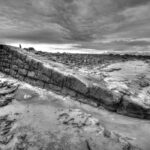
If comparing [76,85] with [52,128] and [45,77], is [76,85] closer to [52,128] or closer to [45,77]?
[45,77]

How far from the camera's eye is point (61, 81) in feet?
16.0

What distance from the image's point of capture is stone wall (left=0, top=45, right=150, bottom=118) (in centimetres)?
430

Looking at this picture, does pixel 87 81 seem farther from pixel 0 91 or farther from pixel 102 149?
pixel 0 91

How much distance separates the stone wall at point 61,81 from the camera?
14.1 ft

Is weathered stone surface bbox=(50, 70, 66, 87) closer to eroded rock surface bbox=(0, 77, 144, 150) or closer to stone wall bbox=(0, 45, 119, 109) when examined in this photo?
stone wall bbox=(0, 45, 119, 109)

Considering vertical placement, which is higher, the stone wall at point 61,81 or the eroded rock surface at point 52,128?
the stone wall at point 61,81

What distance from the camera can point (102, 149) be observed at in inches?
118

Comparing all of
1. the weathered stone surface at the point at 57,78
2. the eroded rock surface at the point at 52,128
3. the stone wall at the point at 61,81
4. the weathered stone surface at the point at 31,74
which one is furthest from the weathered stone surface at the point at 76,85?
the weathered stone surface at the point at 31,74

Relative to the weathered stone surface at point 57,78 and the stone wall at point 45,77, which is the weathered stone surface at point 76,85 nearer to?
the stone wall at point 45,77

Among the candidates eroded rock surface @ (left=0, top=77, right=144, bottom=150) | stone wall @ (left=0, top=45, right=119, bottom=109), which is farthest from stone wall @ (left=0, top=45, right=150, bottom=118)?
eroded rock surface @ (left=0, top=77, right=144, bottom=150)

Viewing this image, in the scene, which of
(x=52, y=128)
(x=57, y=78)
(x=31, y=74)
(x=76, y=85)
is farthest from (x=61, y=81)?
(x=52, y=128)

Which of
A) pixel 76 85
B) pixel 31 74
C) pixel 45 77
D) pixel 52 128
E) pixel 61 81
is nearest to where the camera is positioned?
pixel 52 128

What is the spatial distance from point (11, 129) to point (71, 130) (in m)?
1.46

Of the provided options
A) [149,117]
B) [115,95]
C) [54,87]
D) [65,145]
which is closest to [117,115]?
[115,95]
